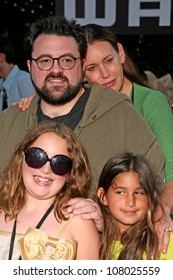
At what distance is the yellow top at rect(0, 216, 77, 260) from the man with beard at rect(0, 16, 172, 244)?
46 cm

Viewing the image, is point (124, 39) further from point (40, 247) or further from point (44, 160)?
point (40, 247)

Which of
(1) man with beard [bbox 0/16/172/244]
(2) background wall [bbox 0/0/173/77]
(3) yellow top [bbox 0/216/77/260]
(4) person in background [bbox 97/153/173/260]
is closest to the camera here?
(3) yellow top [bbox 0/216/77/260]

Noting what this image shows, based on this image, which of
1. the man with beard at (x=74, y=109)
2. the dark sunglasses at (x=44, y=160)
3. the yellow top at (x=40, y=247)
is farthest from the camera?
the man with beard at (x=74, y=109)

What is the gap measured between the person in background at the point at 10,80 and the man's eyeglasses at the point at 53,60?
2609mm

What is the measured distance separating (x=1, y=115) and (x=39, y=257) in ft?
3.10

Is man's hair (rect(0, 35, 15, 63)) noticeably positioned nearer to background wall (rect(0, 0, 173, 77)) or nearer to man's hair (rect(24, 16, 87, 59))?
background wall (rect(0, 0, 173, 77))

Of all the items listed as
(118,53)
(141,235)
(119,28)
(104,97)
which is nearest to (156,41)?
(119,28)

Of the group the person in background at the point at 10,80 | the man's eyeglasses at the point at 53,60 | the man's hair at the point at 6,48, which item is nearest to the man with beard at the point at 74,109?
the man's eyeglasses at the point at 53,60

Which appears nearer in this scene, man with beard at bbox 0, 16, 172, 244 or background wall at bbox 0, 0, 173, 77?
man with beard at bbox 0, 16, 172, 244

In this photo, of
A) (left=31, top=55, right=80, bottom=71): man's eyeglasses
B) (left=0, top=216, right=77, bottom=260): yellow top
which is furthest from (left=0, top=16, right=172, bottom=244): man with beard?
(left=0, top=216, right=77, bottom=260): yellow top

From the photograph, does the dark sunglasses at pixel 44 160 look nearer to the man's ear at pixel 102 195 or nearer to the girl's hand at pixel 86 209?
the girl's hand at pixel 86 209

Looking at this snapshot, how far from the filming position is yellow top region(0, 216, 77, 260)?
2316 mm

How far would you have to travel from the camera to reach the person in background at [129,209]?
254cm

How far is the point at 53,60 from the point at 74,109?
0.81ft
